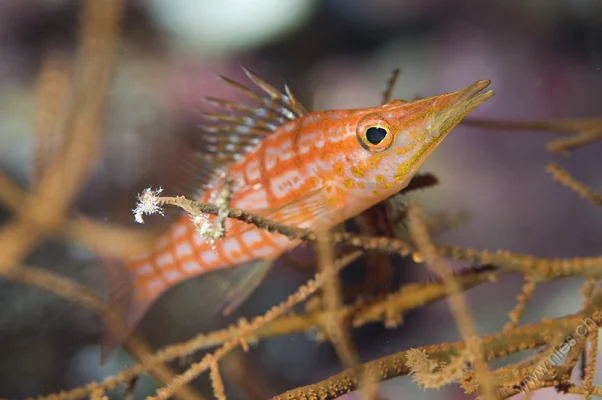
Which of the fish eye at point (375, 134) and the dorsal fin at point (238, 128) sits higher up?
the dorsal fin at point (238, 128)

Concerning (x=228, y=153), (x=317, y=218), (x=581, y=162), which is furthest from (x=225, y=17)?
(x=581, y=162)

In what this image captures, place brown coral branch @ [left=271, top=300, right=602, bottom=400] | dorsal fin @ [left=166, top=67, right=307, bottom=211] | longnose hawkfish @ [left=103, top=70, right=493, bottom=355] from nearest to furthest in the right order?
brown coral branch @ [left=271, top=300, right=602, bottom=400], longnose hawkfish @ [left=103, top=70, right=493, bottom=355], dorsal fin @ [left=166, top=67, right=307, bottom=211]

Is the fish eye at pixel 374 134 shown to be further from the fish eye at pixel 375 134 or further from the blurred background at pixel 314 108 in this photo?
the blurred background at pixel 314 108

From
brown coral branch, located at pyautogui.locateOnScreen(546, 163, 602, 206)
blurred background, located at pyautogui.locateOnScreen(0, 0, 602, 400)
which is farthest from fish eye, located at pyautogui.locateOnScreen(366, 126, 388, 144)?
blurred background, located at pyautogui.locateOnScreen(0, 0, 602, 400)

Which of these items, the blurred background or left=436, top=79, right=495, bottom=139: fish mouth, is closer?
left=436, top=79, right=495, bottom=139: fish mouth

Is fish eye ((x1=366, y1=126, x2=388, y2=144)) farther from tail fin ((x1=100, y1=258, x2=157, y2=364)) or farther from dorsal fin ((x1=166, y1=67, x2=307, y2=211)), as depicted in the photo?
tail fin ((x1=100, y1=258, x2=157, y2=364))

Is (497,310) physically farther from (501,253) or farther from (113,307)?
(113,307)

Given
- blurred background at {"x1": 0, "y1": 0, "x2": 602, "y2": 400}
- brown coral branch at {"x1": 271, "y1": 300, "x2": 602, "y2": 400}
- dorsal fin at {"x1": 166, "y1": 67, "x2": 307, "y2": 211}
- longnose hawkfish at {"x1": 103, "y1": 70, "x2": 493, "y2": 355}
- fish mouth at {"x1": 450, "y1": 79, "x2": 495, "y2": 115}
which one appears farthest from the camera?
blurred background at {"x1": 0, "y1": 0, "x2": 602, "y2": 400}

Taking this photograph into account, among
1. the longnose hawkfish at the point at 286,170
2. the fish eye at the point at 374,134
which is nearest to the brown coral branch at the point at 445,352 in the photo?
the longnose hawkfish at the point at 286,170
